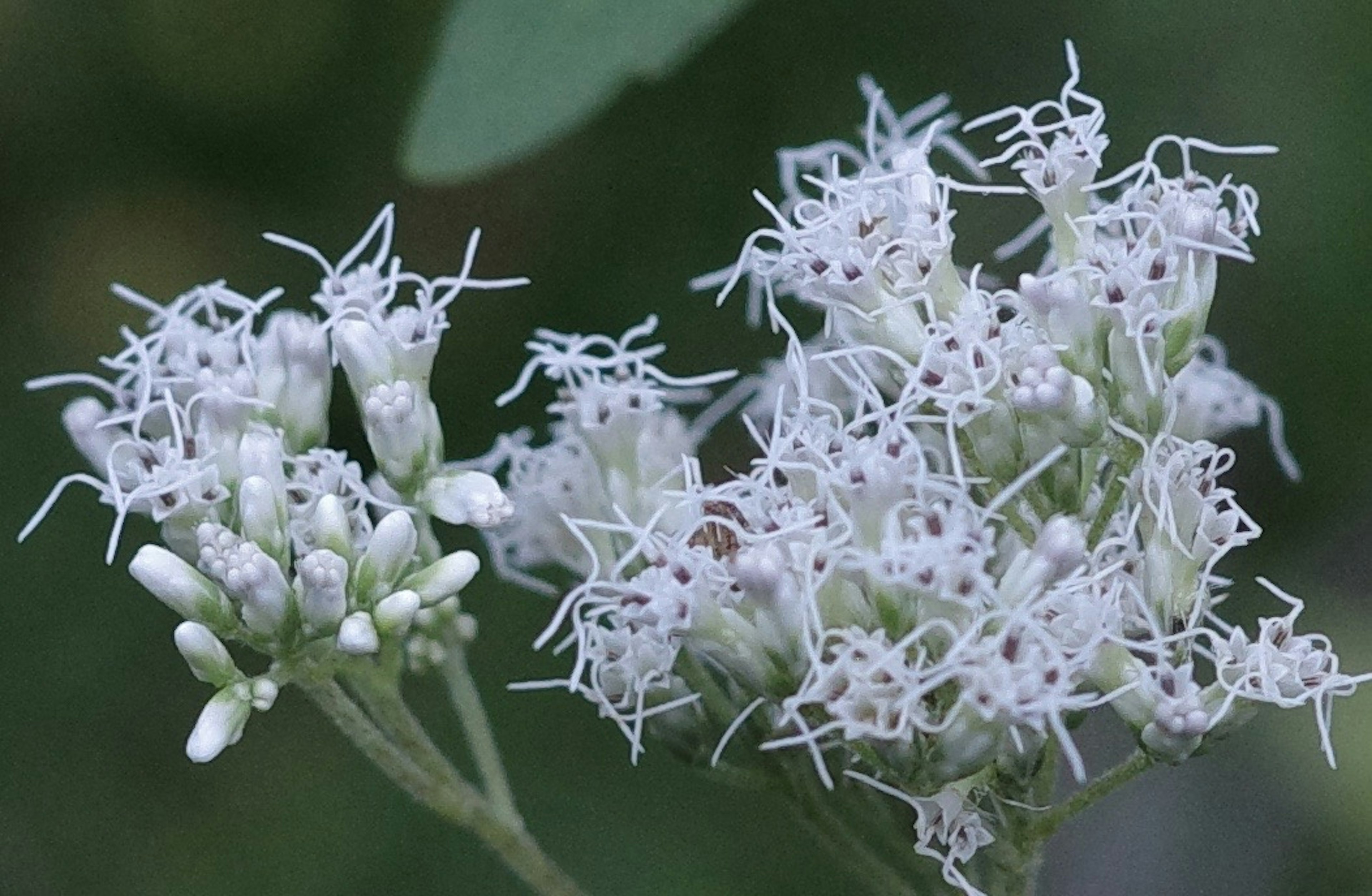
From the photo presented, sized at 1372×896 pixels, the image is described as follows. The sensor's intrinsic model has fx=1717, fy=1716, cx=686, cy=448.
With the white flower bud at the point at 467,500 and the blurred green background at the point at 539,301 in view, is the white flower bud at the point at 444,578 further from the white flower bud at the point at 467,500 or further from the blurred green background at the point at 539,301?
the blurred green background at the point at 539,301

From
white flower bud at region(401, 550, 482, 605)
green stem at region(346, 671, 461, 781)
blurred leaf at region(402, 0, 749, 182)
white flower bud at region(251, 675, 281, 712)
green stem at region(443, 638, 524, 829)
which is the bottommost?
green stem at region(443, 638, 524, 829)

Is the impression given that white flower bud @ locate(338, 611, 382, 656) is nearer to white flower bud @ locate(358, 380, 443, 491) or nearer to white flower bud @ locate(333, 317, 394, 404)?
white flower bud @ locate(358, 380, 443, 491)

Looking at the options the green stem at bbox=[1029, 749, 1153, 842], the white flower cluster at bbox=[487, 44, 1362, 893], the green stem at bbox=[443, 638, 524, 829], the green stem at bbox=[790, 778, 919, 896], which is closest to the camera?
the white flower cluster at bbox=[487, 44, 1362, 893]

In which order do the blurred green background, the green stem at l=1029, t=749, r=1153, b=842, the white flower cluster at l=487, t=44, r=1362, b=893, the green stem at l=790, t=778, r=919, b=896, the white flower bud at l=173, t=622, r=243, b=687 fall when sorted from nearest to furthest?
the white flower cluster at l=487, t=44, r=1362, b=893 → the green stem at l=1029, t=749, r=1153, b=842 → the white flower bud at l=173, t=622, r=243, b=687 → the green stem at l=790, t=778, r=919, b=896 → the blurred green background

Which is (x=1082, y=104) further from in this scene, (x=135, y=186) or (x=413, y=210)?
(x=135, y=186)

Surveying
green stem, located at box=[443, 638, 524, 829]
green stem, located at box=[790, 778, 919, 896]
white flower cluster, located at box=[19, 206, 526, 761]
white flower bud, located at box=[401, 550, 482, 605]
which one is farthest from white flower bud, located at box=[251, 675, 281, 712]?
green stem, located at box=[790, 778, 919, 896]

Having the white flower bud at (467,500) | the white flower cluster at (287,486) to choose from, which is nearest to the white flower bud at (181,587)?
the white flower cluster at (287,486)
